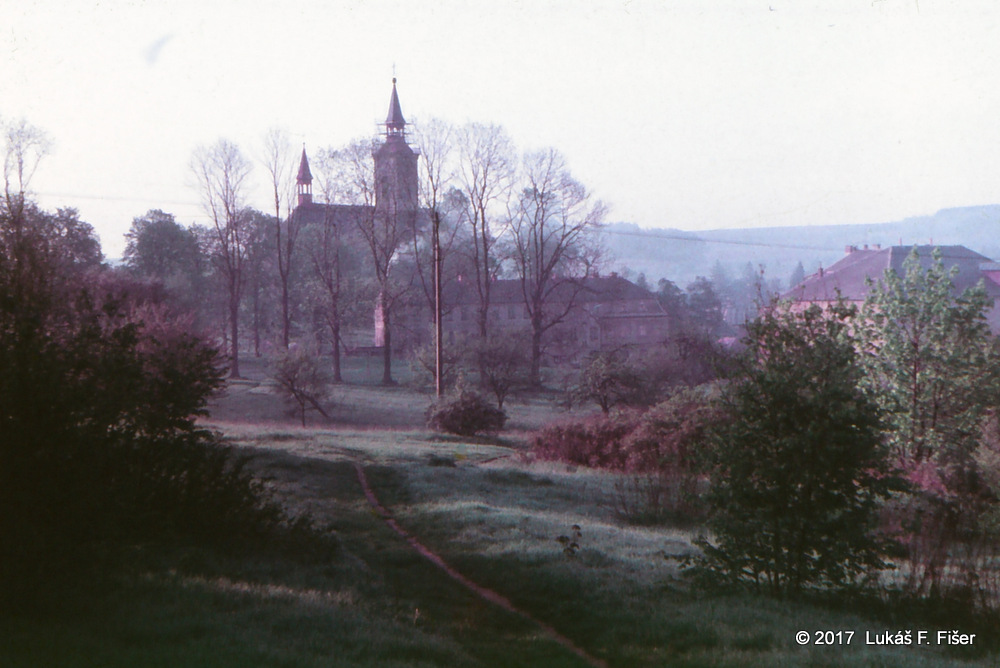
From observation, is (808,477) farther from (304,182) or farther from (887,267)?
(304,182)

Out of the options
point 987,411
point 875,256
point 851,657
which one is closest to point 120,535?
point 851,657

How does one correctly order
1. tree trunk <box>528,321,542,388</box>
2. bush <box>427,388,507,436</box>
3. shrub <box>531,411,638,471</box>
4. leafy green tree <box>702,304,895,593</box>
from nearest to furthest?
leafy green tree <box>702,304,895,593</box> < shrub <box>531,411,638,471</box> < bush <box>427,388,507,436</box> < tree trunk <box>528,321,542,388</box>

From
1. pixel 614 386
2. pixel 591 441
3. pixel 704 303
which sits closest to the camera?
pixel 591 441

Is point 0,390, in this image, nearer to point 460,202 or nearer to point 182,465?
point 182,465

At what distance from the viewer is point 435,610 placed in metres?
8.45

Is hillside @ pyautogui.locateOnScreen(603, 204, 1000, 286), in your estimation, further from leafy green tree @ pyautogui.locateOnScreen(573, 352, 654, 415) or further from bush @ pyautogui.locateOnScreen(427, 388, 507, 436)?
bush @ pyautogui.locateOnScreen(427, 388, 507, 436)

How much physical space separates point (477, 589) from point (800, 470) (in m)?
4.00

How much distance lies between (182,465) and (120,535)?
2321mm

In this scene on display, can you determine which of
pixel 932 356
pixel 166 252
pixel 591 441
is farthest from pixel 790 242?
pixel 166 252

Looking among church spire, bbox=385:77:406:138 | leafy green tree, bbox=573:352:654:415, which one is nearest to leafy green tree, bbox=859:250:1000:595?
leafy green tree, bbox=573:352:654:415

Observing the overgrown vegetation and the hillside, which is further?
the hillside

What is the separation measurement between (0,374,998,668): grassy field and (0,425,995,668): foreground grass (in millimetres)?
Result: 21

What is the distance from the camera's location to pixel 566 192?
5266cm

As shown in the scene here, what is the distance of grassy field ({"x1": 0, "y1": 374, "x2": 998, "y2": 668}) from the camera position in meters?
5.75
